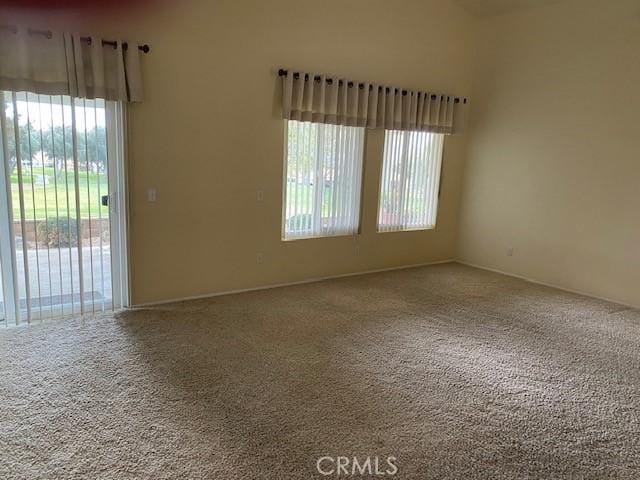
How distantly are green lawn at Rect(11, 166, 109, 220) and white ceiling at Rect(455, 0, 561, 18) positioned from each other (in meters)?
4.65

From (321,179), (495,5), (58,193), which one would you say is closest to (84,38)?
(58,193)

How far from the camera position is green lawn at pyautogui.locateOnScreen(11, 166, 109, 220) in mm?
3174

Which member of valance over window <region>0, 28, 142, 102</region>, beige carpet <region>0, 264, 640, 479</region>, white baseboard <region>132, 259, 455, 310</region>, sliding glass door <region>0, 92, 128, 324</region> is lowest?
beige carpet <region>0, 264, 640, 479</region>

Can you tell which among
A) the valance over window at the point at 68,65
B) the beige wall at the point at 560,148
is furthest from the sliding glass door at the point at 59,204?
the beige wall at the point at 560,148

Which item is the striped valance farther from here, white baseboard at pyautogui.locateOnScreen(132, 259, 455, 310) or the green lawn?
the green lawn

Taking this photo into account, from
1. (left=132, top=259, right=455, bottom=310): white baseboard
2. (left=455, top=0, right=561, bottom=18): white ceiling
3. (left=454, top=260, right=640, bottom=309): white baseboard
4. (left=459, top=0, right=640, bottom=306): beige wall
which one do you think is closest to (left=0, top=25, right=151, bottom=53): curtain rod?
(left=132, top=259, right=455, bottom=310): white baseboard

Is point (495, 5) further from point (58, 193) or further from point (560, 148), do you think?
point (58, 193)

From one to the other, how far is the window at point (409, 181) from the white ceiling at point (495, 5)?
5.14 ft

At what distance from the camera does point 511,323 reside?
384cm

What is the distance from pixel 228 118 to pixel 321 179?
3.94 feet

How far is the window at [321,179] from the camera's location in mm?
4484

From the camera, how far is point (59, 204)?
10.8ft

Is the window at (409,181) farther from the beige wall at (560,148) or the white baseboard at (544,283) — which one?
the white baseboard at (544,283)

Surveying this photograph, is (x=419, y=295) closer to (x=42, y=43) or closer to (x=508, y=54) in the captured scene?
(x=508, y=54)
